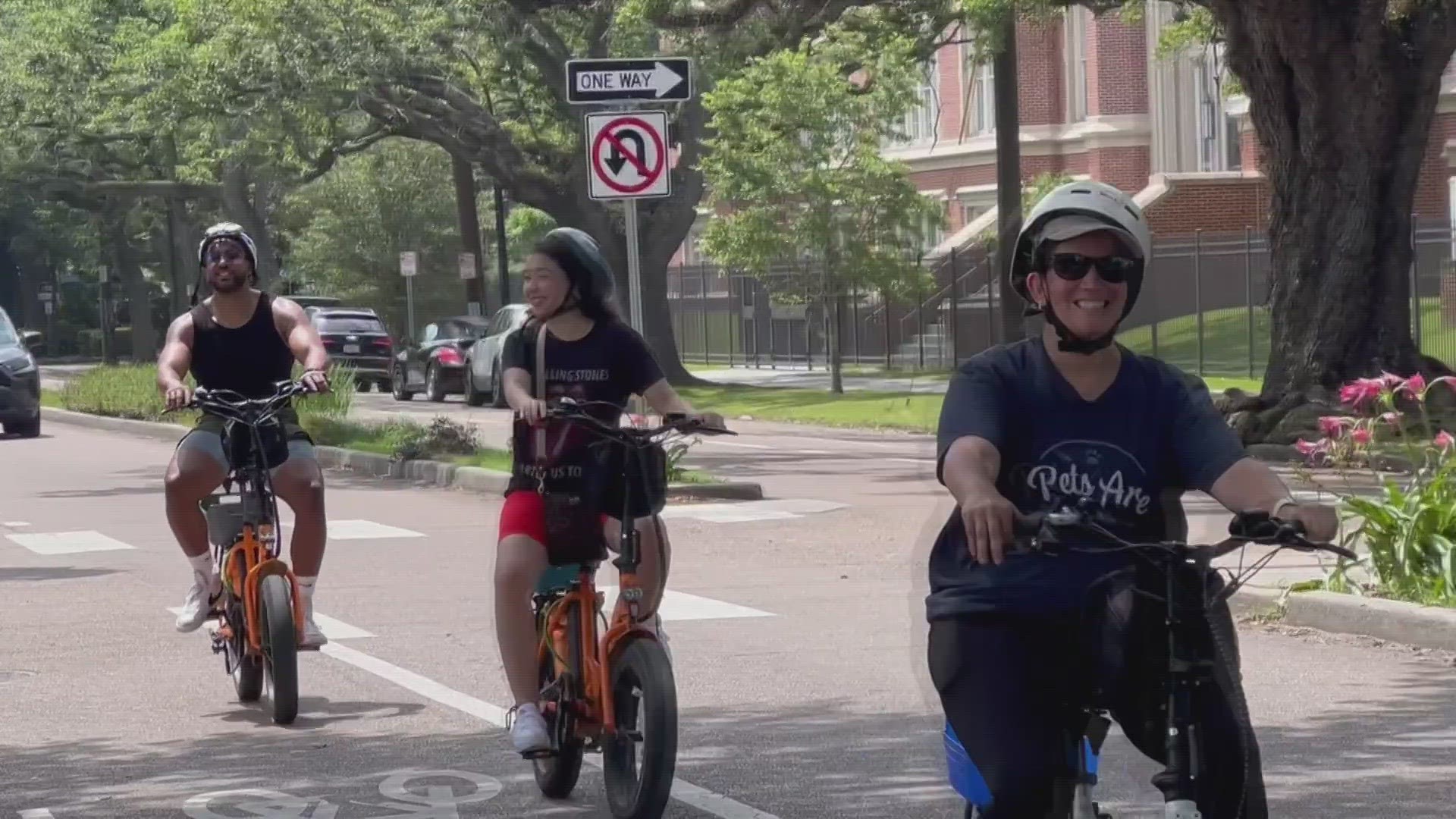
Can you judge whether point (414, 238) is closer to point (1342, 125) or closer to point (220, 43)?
point (220, 43)

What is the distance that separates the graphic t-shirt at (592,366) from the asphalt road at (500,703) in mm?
995

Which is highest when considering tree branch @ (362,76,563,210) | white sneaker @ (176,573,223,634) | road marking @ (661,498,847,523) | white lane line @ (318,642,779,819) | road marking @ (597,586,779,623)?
tree branch @ (362,76,563,210)

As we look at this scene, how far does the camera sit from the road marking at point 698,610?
1102 centimetres

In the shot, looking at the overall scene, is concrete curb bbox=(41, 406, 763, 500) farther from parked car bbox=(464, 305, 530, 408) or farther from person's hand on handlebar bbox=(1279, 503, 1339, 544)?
parked car bbox=(464, 305, 530, 408)

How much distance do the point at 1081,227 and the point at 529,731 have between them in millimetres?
2918

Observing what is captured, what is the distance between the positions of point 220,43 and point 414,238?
2477 centimetres

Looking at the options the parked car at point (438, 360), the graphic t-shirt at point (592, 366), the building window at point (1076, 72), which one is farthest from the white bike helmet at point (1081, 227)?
the building window at point (1076, 72)

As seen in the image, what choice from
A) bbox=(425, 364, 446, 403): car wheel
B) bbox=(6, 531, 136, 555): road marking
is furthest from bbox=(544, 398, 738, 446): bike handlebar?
bbox=(425, 364, 446, 403): car wheel

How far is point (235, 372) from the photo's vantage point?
8.52m

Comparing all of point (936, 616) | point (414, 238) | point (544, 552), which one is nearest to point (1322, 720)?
point (544, 552)

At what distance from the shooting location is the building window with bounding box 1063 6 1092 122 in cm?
4900

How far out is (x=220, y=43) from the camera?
3338 centimetres

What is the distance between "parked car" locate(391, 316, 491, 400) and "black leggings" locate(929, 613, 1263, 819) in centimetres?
3410

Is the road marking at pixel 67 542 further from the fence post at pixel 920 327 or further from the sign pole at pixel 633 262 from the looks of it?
the fence post at pixel 920 327
